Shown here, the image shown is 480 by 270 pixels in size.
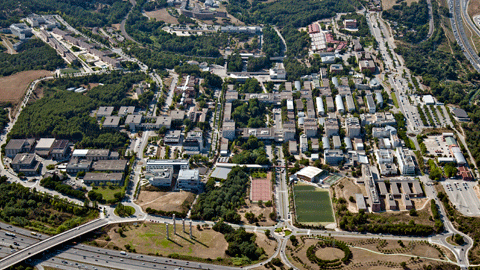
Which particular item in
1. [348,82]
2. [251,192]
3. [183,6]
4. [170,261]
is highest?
[183,6]

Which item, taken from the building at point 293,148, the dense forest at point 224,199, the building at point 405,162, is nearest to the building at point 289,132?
the building at point 293,148

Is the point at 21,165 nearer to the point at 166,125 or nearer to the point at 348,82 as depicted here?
the point at 166,125

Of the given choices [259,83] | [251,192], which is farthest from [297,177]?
[259,83]

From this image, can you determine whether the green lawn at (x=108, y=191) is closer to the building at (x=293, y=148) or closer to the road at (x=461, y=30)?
the building at (x=293, y=148)

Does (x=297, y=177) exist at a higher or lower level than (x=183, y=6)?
lower

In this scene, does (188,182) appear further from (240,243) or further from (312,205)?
(312,205)
